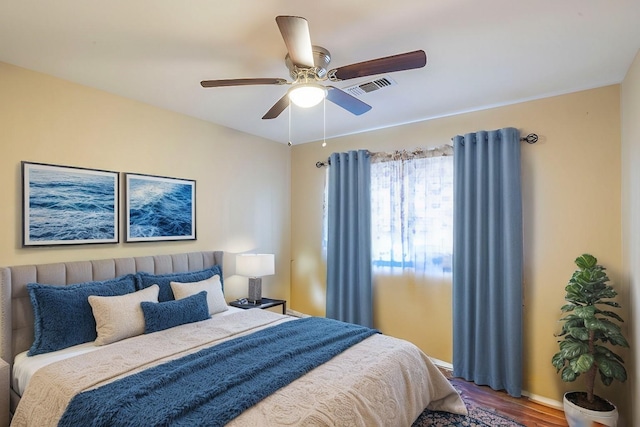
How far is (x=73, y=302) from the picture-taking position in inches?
93.8

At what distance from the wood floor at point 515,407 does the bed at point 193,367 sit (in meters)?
0.47

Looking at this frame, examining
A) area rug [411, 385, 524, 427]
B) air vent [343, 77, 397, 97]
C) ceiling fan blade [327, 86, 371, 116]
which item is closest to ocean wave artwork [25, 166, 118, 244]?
ceiling fan blade [327, 86, 371, 116]

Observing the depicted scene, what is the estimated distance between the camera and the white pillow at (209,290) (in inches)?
116

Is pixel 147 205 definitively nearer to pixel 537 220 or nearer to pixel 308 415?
pixel 308 415

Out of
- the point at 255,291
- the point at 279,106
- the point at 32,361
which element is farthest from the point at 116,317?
the point at 279,106

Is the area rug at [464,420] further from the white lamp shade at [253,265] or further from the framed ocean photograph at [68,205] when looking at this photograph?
the framed ocean photograph at [68,205]

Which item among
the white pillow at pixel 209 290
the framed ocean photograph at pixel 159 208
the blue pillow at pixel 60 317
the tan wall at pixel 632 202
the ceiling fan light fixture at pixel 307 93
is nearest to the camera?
the ceiling fan light fixture at pixel 307 93

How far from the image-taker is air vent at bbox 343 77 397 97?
2588mm

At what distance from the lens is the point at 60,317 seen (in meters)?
2.31

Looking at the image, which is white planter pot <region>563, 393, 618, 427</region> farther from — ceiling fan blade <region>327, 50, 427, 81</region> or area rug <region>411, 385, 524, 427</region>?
ceiling fan blade <region>327, 50, 427, 81</region>

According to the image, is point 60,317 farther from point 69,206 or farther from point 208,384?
point 208,384

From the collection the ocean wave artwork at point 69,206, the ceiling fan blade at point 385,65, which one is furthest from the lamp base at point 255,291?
the ceiling fan blade at point 385,65

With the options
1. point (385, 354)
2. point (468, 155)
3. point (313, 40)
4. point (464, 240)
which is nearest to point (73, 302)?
point (385, 354)

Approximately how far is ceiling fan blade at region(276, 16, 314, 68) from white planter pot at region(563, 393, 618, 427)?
295cm
